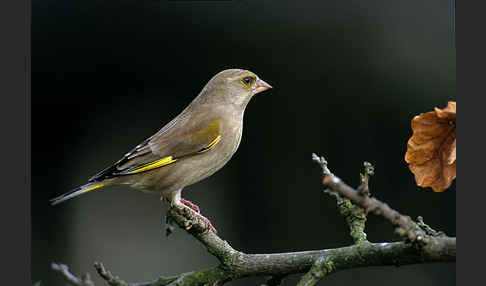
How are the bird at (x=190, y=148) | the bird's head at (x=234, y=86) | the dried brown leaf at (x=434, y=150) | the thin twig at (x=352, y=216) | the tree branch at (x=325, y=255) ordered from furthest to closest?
1. the bird's head at (x=234, y=86)
2. the bird at (x=190, y=148)
3. the thin twig at (x=352, y=216)
4. the dried brown leaf at (x=434, y=150)
5. the tree branch at (x=325, y=255)

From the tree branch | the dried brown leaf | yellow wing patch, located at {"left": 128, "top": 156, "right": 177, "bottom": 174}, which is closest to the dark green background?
yellow wing patch, located at {"left": 128, "top": 156, "right": 177, "bottom": 174}

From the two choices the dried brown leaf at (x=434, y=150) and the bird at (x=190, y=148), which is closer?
→ the dried brown leaf at (x=434, y=150)

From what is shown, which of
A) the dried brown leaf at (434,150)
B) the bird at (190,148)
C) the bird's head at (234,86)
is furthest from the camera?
the bird's head at (234,86)

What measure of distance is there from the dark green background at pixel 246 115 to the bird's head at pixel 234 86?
0.92 m

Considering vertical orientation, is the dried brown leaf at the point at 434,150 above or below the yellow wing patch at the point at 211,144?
above

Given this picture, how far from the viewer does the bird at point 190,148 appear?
2.34 metres

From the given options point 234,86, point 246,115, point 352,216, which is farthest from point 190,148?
point 246,115

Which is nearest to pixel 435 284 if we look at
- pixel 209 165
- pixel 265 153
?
pixel 265 153

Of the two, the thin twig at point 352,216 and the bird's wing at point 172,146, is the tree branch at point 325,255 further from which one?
the bird's wing at point 172,146

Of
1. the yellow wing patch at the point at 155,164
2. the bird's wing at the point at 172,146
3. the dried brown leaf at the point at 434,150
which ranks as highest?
the dried brown leaf at the point at 434,150

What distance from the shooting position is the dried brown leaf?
1293mm

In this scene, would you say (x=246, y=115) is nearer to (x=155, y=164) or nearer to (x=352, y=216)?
(x=155, y=164)

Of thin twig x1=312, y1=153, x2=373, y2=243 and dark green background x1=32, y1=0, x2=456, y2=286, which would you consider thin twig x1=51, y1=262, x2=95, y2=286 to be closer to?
thin twig x1=312, y1=153, x2=373, y2=243

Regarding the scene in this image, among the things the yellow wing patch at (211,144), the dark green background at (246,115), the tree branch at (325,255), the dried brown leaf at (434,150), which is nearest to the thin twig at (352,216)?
the tree branch at (325,255)
